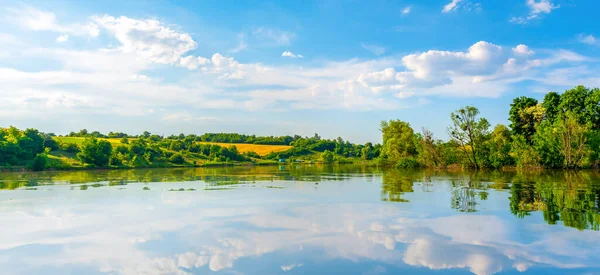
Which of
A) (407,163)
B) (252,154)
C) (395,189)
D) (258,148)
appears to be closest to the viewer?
(395,189)

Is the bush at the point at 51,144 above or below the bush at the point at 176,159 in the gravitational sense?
above

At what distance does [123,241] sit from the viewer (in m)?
11.1

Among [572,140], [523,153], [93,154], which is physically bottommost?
[523,153]

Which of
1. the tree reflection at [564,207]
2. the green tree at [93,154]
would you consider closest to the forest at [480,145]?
the green tree at [93,154]

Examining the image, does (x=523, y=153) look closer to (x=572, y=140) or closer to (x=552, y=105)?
(x=572, y=140)

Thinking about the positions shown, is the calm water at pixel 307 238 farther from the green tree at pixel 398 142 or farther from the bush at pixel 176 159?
the bush at pixel 176 159

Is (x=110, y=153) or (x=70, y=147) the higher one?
(x=70, y=147)

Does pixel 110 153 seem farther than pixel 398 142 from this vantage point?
Yes

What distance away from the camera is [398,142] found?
78125 mm

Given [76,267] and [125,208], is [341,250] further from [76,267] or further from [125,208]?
[125,208]

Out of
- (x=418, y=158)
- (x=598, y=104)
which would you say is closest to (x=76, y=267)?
(x=598, y=104)

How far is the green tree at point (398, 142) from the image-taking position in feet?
255

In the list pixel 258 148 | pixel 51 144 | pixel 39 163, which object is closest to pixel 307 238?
pixel 39 163

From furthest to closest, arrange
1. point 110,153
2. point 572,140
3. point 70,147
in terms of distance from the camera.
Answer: point 70,147
point 110,153
point 572,140
